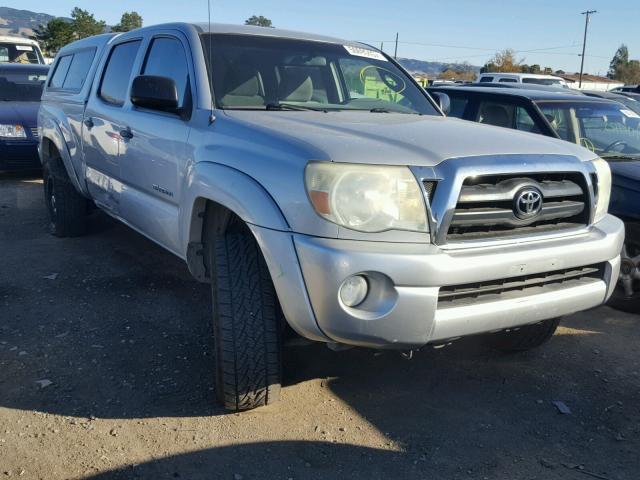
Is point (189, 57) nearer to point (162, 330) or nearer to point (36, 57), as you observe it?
point (162, 330)

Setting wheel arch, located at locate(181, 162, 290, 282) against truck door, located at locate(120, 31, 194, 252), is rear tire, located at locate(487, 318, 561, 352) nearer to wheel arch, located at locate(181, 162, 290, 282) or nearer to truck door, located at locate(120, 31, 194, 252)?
wheel arch, located at locate(181, 162, 290, 282)

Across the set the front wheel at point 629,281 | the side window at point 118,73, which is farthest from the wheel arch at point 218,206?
the front wheel at point 629,281

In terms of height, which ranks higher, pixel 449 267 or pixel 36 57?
pixel 36 57

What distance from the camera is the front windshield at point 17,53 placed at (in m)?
15.0

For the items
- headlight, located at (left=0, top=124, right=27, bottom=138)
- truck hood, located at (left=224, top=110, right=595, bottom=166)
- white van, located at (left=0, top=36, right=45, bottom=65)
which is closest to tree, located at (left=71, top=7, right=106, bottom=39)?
white van, located at (left=0, top=36, right=45, bottom=65)

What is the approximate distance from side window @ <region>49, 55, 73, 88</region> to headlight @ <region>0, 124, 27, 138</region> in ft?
10.3

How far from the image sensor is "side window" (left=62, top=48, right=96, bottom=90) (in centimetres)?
542

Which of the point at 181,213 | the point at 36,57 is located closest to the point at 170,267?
the point at 181,213

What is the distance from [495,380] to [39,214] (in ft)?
18.6

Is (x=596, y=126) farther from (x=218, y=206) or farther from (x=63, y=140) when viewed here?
(x=63, y=140)

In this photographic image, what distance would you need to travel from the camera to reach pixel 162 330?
160 inches

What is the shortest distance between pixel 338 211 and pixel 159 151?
5.19 feet

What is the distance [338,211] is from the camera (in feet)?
8.42

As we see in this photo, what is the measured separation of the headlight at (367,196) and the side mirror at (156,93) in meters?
1.21
